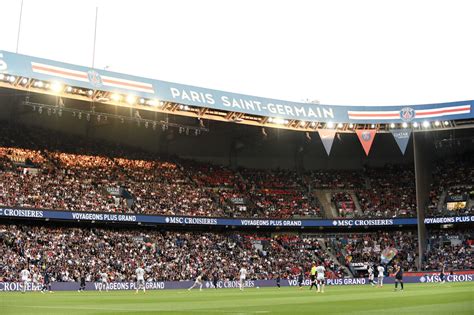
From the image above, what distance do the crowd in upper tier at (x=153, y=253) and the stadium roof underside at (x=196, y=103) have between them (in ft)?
36.0

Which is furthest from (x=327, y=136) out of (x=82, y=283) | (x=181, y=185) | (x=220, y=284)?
(x=82, y=283)

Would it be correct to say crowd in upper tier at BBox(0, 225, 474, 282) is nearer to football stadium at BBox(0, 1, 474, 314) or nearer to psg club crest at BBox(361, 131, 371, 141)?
football stadium at BBox(0, 1, 474, 314)

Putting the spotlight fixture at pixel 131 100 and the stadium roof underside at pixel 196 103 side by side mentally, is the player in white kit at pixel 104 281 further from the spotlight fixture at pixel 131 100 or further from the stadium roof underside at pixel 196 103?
the spotlight fixture at pixel 131 100

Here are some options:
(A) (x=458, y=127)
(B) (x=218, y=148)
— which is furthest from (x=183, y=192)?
(A) (x=458, y=127)

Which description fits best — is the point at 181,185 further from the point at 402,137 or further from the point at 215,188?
the point at 402,137

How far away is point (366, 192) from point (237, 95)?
2291cm

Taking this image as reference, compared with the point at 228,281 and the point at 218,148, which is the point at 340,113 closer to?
the point at 218,148

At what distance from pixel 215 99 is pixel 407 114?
65.2ft

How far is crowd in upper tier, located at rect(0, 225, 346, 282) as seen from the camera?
49.3 metres

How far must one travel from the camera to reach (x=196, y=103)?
56.2 m

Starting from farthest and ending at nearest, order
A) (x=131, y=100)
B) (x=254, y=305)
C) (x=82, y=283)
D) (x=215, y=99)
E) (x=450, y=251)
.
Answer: (x=450, y=251) < (x=215, y=99) < (x=131, y=100) < (x=82, y=283) < (x=254, y=305)

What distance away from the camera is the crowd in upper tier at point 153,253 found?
4934 centimetres

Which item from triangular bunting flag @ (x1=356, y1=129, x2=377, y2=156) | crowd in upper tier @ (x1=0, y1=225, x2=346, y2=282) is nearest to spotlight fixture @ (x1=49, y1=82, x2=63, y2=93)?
crowd in upper tier @ (x1=0, y1=225, x2=346, y2=282)

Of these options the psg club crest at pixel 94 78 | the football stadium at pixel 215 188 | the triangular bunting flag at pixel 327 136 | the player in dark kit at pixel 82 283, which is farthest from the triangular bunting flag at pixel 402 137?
the player in dark kit at pixel 82 283
